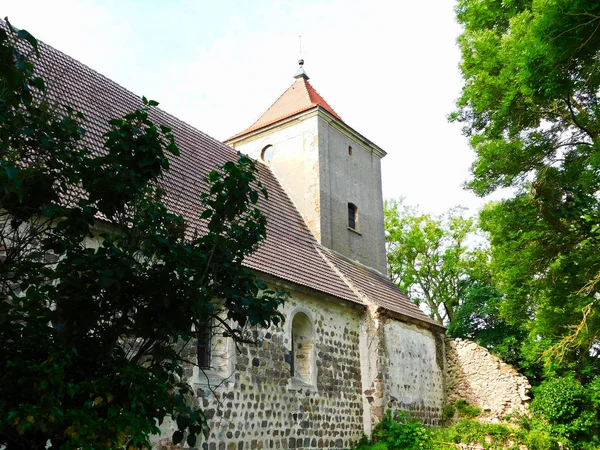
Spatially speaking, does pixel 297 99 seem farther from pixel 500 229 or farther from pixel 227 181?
pixel 227 181

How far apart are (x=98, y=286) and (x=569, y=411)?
→ 15.3 m

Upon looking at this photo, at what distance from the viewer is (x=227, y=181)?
14.5 feet

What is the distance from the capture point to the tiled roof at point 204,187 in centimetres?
1084

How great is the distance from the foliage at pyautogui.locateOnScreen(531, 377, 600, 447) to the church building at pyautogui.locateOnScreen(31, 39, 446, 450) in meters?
2.86

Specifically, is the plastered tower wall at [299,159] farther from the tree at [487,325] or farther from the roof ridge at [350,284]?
the tree at [487,325]

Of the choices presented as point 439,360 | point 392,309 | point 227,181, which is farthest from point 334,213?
point 227,181

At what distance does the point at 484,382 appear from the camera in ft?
53.2

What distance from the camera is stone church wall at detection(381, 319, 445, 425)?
46.2 feet

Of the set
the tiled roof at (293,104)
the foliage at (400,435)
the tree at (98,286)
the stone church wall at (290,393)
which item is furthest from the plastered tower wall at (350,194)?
the tree at (98,286)

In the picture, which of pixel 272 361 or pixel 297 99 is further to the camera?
pixel 297 99

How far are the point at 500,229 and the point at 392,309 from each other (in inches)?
168

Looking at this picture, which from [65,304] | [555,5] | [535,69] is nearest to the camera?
[65,304]

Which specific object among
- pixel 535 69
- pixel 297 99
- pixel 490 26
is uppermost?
Answer: pixel 297 99

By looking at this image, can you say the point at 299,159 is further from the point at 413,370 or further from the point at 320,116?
the point at 413,370
